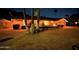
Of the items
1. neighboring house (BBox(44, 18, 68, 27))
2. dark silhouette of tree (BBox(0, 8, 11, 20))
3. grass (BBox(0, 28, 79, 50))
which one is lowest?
grass (BBox(0, 28, 79, 50))

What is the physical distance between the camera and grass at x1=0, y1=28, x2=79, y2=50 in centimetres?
388

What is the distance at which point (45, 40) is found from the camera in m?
3.90

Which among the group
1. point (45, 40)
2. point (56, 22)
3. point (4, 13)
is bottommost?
point (45, 40)

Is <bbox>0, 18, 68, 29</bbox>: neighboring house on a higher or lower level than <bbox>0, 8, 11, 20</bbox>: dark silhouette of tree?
lower

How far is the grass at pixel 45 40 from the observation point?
3.88 metres

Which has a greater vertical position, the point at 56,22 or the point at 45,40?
the point at 56,22

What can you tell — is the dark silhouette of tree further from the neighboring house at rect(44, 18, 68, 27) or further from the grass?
the neighboring house at rect(44, 18, 68, 27)

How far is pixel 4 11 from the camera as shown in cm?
385

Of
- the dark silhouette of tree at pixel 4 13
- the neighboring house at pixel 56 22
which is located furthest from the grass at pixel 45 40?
the dark silhouette of tree at pixel 4 13

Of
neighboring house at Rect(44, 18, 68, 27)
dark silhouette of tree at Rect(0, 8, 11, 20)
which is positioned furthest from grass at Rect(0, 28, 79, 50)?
dark silhouette of tree at Rect(0, 8, 11, 20)

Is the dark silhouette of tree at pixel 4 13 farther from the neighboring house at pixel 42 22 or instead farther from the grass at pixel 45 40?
the grass at pixel 45 40

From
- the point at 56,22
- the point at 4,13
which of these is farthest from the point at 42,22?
the point at 4,13

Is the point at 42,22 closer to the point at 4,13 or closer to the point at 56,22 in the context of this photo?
the point at 56,22
